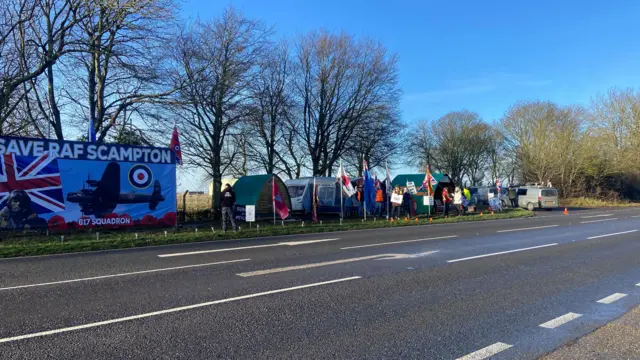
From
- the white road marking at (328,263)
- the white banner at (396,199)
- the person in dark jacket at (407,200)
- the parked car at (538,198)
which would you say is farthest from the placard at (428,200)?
the parked car at (538,198)

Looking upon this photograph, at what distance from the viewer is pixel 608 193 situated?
49.6 m

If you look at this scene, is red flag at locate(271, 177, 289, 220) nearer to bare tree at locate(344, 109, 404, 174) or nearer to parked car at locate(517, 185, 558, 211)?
bare tree at locate(344, 109, 404, 174)

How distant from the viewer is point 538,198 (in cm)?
3569

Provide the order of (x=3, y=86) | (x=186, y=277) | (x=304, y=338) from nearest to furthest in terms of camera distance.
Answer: (x=304, y=338) < (x=186, y=277) < (x=3, y=86)

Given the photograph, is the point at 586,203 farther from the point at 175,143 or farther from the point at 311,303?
the point at 311,303

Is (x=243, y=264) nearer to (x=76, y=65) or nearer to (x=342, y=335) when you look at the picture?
(x=342, y=335)

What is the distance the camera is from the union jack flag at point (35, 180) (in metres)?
14.4

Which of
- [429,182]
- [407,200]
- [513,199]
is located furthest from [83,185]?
[513,199]

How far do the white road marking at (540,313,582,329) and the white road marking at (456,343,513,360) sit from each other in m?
0.99

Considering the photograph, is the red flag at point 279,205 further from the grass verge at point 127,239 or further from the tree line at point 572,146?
the tree line at point 572,146

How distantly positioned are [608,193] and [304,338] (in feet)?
181

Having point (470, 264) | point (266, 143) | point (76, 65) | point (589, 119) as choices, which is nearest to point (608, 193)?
point (589, 119)

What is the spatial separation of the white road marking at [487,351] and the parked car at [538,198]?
34.6 metres

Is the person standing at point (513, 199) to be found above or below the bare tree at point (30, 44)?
below
